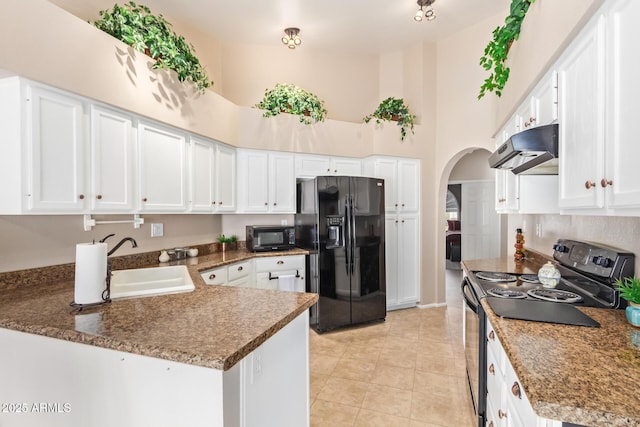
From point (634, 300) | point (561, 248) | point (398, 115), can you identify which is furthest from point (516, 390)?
point (398, 115)

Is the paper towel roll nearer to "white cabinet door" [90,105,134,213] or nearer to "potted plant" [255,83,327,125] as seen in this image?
"white cabinet door" [90,105,134,213]

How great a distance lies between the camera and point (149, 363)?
3.61 feet

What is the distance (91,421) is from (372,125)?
4026 mm

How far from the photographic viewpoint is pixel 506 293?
5.73 feet

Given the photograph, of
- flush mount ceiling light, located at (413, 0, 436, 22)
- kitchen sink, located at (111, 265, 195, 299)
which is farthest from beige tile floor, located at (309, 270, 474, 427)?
flush mount ceiling light, located at (413, 0, 436, 22)

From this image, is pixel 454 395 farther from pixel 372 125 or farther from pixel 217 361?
pixel 372 125

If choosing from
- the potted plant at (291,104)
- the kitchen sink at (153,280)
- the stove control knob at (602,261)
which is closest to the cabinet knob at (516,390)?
the stove control knob at (602,261)

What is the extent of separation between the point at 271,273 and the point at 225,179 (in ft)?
3.92

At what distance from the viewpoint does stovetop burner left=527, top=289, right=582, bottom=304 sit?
62.7 inches

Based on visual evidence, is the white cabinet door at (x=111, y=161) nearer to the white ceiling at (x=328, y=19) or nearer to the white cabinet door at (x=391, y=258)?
the white ceiling at (x=328, y=19)

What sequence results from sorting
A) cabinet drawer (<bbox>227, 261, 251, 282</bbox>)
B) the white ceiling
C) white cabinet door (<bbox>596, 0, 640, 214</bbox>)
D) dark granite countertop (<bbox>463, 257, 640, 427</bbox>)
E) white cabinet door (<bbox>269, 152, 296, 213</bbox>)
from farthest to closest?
white cabinet door (<bbox>269, 152, 296, 213</bbox>), the white ceiling, cabinet drawer (<bbox>227, 261, 251, 282</bbox>), white cabinet door (<bbox>596, 0, 640, 214</bbox>), dark granite countertop (<bbox>463, 257, 640, 427</bbox>)

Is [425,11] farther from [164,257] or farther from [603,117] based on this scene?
[164,257]

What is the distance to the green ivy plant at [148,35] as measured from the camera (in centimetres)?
220

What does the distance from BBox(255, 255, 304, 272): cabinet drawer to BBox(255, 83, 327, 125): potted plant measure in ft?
5.56
